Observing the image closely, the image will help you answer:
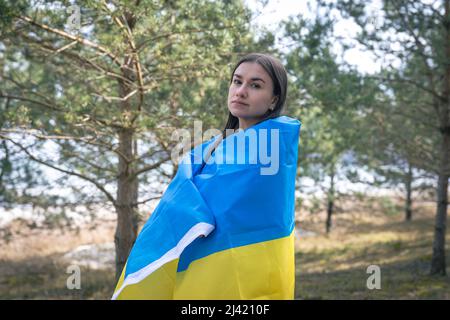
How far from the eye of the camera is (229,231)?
6.56 feet

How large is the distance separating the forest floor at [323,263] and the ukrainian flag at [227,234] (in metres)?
4.40

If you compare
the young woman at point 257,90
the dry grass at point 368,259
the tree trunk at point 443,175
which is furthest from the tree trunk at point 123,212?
the tree trunk at point 443,175

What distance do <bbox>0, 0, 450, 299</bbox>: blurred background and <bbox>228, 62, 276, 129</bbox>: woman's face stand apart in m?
2.60

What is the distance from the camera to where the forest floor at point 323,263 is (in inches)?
372

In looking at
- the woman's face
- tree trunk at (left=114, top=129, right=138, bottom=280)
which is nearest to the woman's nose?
the woman's face

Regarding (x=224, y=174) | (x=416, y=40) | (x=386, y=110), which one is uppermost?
(x=416, y=40)

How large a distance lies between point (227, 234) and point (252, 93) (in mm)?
629

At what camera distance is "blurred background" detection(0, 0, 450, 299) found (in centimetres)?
559

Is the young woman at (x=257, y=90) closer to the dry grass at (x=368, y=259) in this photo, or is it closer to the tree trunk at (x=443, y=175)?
the dry grass at (x=368, y=259)
